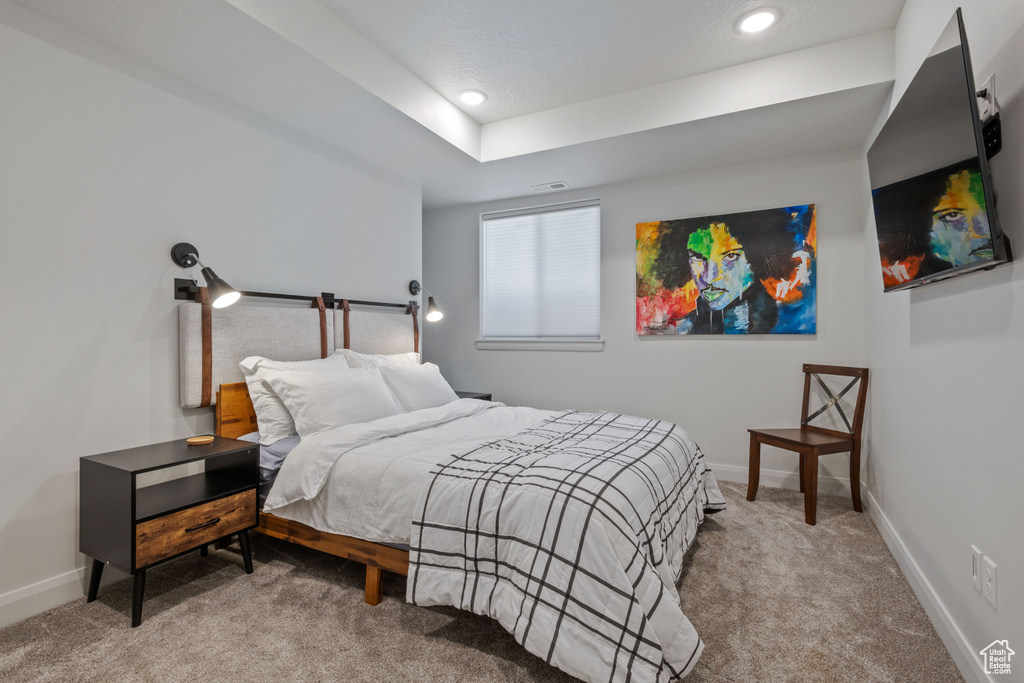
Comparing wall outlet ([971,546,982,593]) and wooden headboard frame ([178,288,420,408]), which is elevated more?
wooden headboard frame ([178,288,420,408])

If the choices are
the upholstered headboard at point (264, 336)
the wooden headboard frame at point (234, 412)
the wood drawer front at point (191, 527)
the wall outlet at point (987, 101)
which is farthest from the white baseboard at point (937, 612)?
the upholstered headboard at point (264, 336)

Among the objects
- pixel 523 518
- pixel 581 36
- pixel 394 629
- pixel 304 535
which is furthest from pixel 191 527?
pixel 581 36

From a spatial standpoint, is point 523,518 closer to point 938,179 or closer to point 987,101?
point 938,179

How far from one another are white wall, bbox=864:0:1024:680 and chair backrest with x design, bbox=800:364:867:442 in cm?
53

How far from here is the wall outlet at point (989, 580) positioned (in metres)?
1.47

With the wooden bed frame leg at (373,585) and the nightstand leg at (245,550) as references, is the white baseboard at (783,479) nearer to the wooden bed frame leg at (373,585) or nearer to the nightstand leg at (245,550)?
the wooden bed frame leg at (373,585)

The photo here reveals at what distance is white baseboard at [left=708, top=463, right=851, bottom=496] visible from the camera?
11.6 ft

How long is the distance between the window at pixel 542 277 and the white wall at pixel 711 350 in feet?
0.30

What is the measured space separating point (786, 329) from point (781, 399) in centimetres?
51

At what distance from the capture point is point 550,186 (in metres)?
4.25

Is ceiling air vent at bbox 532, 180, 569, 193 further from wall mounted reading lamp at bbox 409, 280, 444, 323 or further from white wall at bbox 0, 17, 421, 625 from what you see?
white wall at bbox 0, 17, 421, 625

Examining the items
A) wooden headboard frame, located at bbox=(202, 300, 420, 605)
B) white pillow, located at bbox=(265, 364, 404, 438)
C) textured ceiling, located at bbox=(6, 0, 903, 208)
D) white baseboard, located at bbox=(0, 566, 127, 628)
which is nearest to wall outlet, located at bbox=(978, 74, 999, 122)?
textured ceiling, located at bbox=(6, 0, 903, 208)

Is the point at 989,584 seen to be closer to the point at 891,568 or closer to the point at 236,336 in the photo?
the point at 891,568

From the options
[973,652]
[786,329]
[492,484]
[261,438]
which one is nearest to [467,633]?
[492,484]
